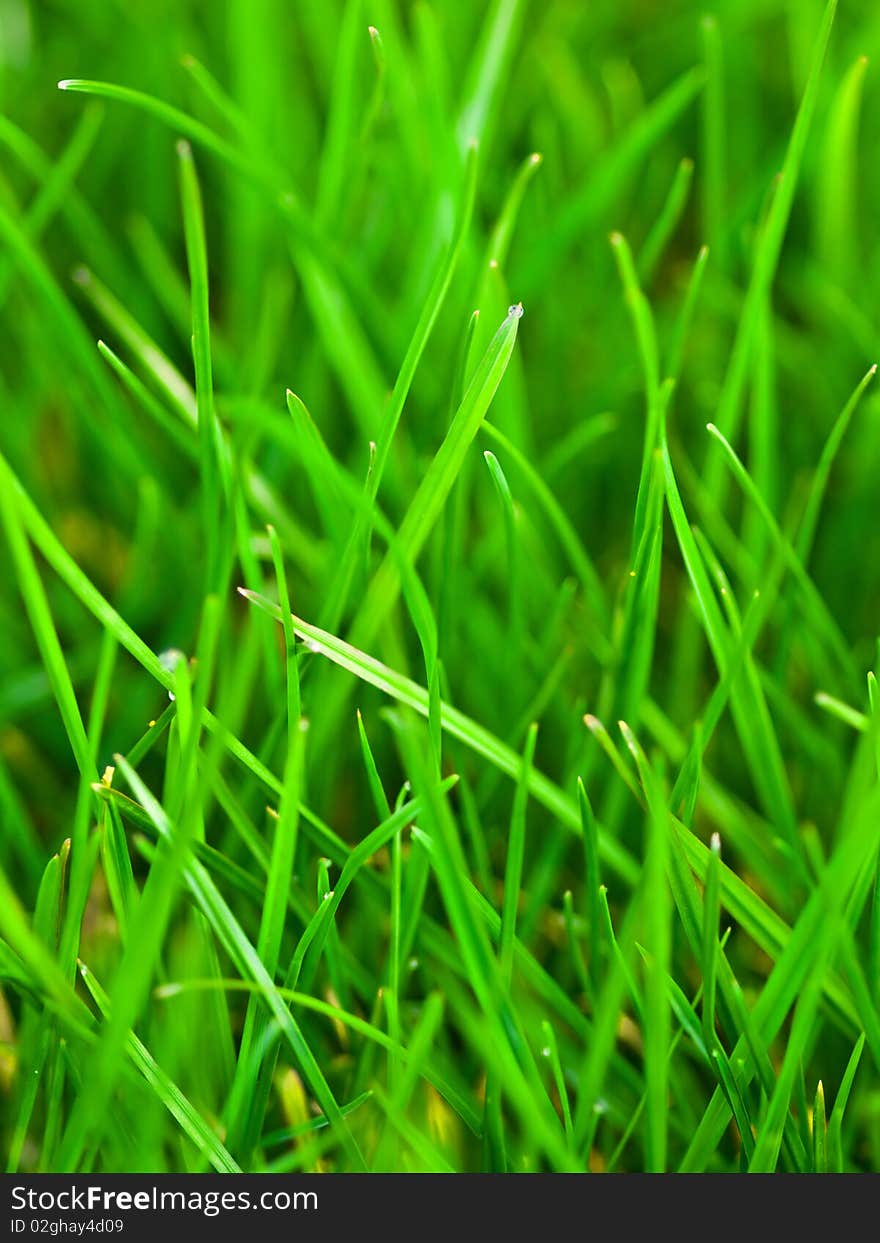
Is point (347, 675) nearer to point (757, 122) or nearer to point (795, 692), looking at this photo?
point (795, 692)

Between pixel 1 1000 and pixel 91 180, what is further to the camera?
pixel 91 180

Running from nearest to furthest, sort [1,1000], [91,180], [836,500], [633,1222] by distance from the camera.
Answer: [633,1222]
[1,1000]
[836,500]
[91,180]

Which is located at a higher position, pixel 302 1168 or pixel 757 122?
pixel 757 122

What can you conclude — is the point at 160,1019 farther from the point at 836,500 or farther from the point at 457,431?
the point at 836,500

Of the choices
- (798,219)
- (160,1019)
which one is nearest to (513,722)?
(160,1019)

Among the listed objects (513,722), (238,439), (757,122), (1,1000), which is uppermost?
(757,122)

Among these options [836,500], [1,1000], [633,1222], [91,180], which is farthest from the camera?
[91,180]
